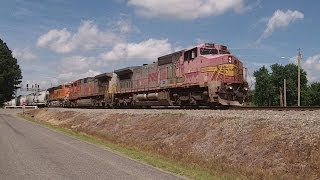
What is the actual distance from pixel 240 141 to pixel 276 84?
112669 mm

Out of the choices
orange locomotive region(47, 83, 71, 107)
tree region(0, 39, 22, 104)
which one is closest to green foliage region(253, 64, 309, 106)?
orange locomotive region(47, 83, 71, 107)

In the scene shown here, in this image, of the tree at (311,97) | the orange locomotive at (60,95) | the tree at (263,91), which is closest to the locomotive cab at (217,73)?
the orange locomotive at (60,95)

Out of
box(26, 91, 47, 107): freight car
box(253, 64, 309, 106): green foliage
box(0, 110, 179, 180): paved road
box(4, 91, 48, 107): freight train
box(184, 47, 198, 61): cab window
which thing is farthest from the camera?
box(253, 64, 309, 106): green foliage

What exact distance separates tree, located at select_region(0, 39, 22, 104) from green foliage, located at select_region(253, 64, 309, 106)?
200ft

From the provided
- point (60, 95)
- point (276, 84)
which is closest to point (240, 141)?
point (60, 95)

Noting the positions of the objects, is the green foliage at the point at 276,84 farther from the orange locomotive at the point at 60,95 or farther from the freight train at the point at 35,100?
the orange locomotive at the point at 60,95

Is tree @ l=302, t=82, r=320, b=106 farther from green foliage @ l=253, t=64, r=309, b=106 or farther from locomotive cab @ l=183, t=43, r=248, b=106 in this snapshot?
locomotive cab @ l=183, t=43, r=248, b=106

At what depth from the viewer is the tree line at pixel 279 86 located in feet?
378

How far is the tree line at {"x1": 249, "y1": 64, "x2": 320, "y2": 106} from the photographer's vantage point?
115250 millimetres

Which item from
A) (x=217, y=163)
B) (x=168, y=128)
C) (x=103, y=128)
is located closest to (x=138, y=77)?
(x=103, y=128)

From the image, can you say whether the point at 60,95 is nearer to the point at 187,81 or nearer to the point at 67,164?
the point at 187,81

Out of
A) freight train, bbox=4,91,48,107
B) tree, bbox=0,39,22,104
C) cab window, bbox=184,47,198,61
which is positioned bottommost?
freight train, bbox=4,91,48,107

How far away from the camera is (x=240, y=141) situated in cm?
1433

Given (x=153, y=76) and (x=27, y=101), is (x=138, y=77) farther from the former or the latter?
(x=27, y=101)
